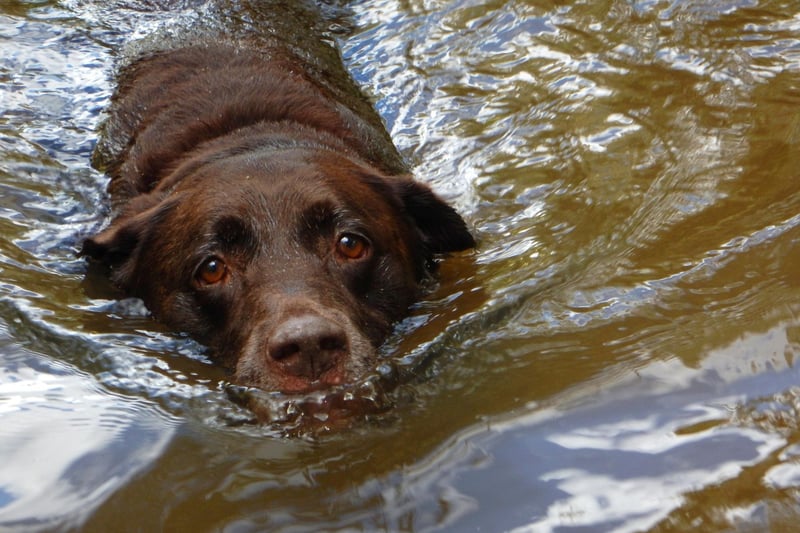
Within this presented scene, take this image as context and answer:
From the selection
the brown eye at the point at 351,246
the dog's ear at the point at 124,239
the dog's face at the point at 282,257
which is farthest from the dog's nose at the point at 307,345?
the dog's ear at the point at 124,239

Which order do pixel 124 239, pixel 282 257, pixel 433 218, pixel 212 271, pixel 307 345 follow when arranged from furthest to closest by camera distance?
pixel 433 218, pixel 124 239, pixel 212 271, pixel 282 257, pixel 307 345

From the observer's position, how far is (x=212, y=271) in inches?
156

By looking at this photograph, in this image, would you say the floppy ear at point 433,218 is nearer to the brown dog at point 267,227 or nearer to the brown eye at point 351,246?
the brown dog at point 267,227

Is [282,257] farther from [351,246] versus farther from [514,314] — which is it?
[514,314]

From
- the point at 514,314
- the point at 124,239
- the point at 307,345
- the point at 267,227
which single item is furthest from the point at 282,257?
the point at 124,239

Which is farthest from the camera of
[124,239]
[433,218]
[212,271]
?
[433,218]

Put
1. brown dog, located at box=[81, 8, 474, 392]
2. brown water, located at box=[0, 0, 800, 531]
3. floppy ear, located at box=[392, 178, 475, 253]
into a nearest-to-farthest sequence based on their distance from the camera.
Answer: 1. brown water, located at box=[0, 0, 800, 531]
2. brown dog, located at box=[81, 8, 474, 392]
3. floppy ear, located at box=[392, 178, 475, 253]

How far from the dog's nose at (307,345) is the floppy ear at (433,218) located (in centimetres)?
140

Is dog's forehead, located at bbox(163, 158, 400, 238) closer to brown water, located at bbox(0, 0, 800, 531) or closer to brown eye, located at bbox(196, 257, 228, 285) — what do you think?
brown eye, located at bbox(196, 257, 228, 285)

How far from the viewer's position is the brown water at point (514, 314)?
2.59 m

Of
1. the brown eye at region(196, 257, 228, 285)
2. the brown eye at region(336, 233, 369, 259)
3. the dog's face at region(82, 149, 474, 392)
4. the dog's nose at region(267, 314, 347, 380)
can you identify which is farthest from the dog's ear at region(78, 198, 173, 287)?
the dog's nose at region(267, 314, 347, 380)

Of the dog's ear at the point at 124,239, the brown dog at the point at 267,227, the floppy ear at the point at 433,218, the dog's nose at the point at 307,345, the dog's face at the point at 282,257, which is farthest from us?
the floppy ear at the point at 433,218

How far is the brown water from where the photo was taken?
259 centimetres

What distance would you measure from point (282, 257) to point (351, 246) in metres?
0.33
